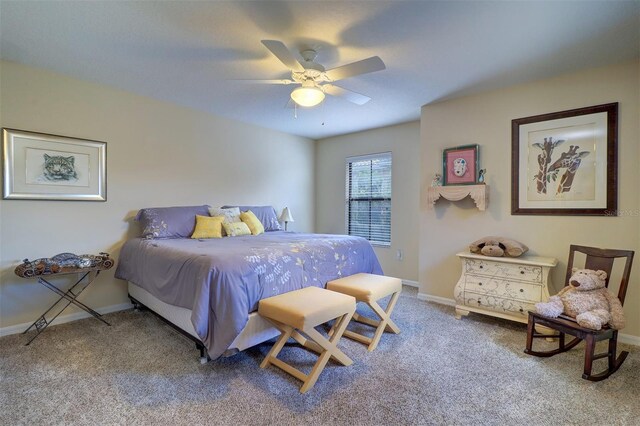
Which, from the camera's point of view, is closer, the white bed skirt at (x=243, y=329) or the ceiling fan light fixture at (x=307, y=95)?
the white bed skirt at (x=243, y=329)

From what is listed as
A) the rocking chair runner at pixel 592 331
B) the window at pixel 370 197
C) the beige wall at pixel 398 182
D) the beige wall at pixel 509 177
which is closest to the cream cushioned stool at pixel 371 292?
the rocking chair runner at pixel 592 331

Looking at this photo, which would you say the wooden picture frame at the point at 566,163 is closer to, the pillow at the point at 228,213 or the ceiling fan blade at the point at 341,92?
the ceiling fan blade at the point at 341,92

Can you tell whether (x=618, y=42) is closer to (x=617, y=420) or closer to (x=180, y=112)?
(x=617, y=420)

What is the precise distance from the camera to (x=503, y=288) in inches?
111

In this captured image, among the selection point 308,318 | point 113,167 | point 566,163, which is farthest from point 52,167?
point 566,163

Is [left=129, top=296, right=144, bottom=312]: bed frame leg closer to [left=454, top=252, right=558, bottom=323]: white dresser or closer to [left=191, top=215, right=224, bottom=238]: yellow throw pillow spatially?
[left=191, top=215, right=224, bottom=238]: yellow throw pillow

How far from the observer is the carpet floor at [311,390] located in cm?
163

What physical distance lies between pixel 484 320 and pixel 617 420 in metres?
1.42

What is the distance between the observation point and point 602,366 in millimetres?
2150

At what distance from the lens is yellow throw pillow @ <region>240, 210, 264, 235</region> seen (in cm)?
377

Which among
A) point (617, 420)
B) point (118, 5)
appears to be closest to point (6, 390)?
point (118, 5)

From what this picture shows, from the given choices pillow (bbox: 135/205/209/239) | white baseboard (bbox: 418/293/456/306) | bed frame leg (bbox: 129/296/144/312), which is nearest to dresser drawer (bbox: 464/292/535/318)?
white baseboard (bbox: 418/293/456/306)

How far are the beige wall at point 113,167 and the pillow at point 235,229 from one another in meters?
0.74

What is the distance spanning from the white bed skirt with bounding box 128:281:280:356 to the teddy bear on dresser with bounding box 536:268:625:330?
2.06m
